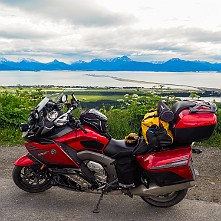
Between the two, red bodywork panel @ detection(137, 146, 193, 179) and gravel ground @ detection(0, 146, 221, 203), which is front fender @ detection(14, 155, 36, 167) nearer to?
gravel ground @ detection(0, 146, 221, 203)

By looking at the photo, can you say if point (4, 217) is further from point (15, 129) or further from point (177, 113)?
point (15, 129)

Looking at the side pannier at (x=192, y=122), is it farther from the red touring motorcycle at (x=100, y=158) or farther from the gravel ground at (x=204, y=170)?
the gravel ground at (x=204, y=170)

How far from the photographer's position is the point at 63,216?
3.78 meters

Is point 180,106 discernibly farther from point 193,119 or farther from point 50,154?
point 50,154

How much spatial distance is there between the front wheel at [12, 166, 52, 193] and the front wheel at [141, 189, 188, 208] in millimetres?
1337

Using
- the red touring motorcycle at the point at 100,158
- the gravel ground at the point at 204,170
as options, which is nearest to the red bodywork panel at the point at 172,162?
the red touring motorcycle at the point at 100,158

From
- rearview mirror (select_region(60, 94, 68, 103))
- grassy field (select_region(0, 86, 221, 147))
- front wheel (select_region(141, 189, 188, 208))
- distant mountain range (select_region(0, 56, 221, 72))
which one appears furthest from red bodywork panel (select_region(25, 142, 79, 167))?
distant mountain range (select_region(0, 56, 221, 72))

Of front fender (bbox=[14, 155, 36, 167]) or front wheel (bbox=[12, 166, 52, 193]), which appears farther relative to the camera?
front wheel (bbox=[12, 166, 52, 193])

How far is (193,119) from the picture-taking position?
11.3 feet

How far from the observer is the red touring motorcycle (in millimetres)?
3670

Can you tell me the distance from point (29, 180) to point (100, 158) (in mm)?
1164

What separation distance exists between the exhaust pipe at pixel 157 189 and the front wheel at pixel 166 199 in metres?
0.19

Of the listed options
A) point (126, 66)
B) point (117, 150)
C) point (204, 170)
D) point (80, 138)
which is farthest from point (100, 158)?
point (126, 66)

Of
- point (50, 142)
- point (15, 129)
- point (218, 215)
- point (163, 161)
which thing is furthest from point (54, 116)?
point (15, 129)
